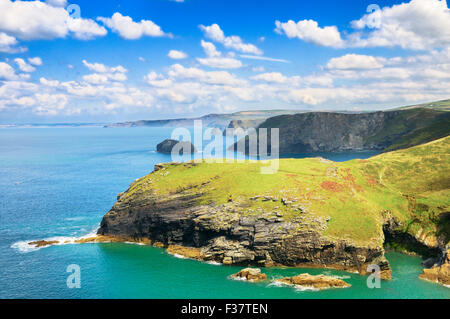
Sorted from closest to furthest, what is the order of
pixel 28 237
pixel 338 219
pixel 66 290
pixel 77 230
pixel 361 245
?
pixel 66 290 < pixel 361 245 < pixel 338 219 < pixel 28 237 < pixel 77 230

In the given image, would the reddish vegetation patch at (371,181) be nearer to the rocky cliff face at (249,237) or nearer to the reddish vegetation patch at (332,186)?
the reddish vegetation patch at (332,186)

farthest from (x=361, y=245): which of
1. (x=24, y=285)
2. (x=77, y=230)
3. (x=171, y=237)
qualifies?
(x=77, y=230)

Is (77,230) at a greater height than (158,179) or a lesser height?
lesser

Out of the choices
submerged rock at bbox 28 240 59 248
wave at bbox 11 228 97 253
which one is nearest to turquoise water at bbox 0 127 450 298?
wave at bbox 11 228 97 253

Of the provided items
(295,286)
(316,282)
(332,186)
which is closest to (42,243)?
(295,286)

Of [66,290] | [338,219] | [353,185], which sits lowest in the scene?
[66,290]

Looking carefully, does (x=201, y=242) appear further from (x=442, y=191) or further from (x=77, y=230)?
(x=442, y=191)

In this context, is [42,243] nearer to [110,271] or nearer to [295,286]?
[110,271]
